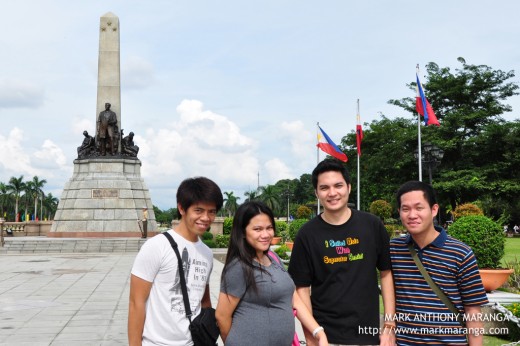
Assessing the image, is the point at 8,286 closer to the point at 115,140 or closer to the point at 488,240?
the point at 488,240

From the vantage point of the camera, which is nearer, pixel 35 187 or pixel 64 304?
pixel 64 304

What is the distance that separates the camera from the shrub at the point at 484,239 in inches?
329

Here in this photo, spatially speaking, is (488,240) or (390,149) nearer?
(488,240)

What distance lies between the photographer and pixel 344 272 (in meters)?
3.33

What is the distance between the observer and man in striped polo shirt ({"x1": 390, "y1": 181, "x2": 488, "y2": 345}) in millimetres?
3125

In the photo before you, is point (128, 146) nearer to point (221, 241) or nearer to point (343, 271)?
point (221, 241)

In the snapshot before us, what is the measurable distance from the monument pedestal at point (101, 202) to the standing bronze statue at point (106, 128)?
74cm

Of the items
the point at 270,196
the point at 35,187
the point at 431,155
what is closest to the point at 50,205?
the point at 35,187

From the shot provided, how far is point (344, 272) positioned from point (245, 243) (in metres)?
0.64

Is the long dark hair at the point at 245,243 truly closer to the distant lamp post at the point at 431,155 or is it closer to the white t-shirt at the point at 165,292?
the white t-shirt at the point at 165,292

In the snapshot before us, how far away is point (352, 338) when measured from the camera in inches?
129

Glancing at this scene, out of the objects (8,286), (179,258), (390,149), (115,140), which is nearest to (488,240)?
(179,258)

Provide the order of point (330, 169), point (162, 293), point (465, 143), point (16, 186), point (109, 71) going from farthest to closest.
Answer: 1. point (16, 186)
2. point (465, 143)
3. point (109, 71)
4. point (330, 169)
5. point (162, 293)

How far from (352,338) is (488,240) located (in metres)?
5.91
